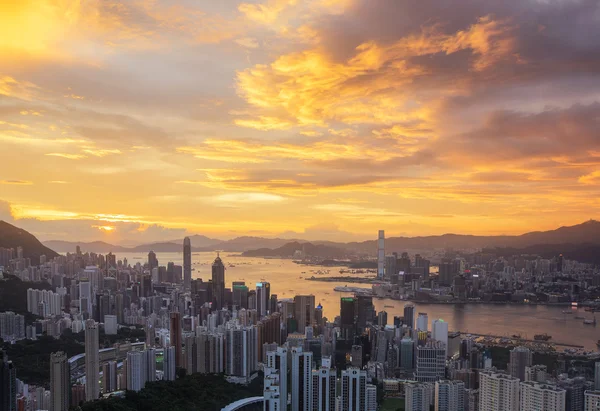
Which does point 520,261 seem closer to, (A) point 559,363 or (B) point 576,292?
(B) point 576,292

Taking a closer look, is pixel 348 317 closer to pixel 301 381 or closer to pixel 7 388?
pixel 301 381

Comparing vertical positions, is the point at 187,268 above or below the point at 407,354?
above

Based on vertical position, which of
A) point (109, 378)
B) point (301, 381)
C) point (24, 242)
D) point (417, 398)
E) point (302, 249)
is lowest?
point (109, 378)

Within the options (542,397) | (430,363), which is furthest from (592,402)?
(430,363)

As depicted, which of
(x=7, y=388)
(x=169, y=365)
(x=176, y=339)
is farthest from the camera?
(x=176, y=339)

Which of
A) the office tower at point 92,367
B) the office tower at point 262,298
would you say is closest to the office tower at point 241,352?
the office tower at point 92,367

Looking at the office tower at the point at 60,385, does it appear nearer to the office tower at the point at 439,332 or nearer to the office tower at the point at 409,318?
the office tower at the point at 439,332
